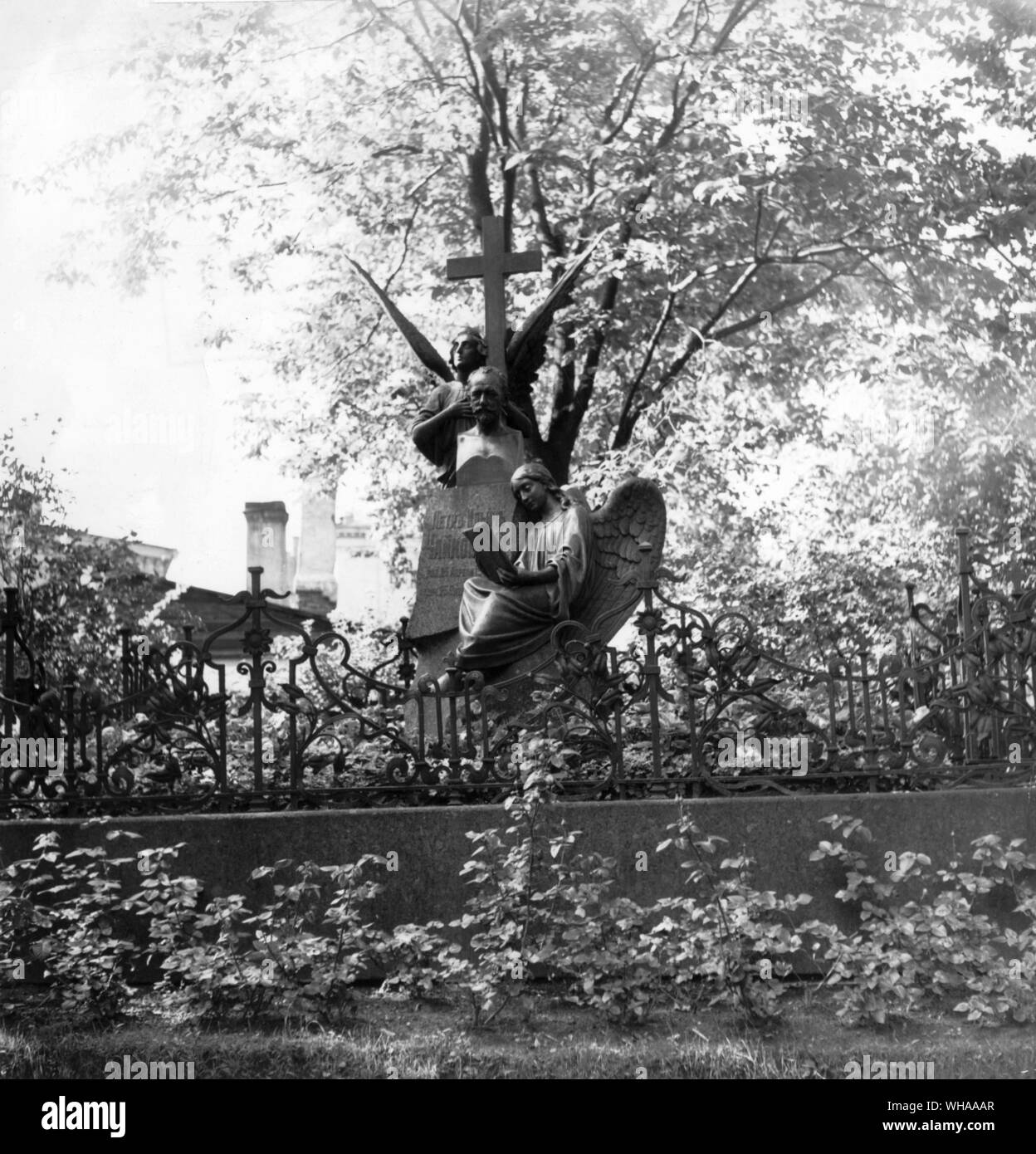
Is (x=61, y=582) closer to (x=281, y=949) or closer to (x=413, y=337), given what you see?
(x=413, y=337)

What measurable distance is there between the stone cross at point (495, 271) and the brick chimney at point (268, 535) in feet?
96.0

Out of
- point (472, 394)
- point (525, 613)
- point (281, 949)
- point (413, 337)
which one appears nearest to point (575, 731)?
point (525, 613)

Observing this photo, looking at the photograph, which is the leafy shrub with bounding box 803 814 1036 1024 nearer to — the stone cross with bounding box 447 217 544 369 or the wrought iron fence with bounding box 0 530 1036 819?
the wrought iron fence with bounding box 0 530 1036 819

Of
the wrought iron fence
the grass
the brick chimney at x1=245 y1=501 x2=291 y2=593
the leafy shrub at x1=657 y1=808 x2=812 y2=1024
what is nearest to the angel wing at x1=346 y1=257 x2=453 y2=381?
the wrought iron fence

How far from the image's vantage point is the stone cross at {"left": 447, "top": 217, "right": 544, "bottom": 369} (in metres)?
12.5

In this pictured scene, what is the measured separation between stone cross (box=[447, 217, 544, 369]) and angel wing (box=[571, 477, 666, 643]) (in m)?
2.03

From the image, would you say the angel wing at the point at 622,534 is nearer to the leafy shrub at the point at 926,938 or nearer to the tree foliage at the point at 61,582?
the leafy shrub at the point at 926,938

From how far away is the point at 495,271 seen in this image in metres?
12.6

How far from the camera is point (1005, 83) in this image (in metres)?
18.0

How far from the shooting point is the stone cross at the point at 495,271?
12531mm

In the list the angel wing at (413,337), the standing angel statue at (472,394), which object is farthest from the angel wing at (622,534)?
the angel wing at (413,337)

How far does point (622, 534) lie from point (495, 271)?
2883 mm

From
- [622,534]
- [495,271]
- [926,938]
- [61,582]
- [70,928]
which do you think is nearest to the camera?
[926,938]
